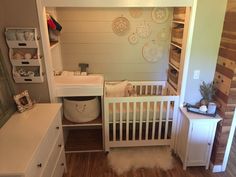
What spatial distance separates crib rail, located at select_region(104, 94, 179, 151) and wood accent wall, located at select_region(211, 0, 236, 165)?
0.51m

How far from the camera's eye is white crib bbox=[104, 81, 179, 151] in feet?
8.23

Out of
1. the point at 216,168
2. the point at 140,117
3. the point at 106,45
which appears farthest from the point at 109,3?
the point at 216,168

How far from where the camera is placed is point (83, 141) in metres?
2.98

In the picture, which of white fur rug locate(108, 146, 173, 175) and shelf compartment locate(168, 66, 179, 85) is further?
shelf compartment locate(168, 66, 179, 85)

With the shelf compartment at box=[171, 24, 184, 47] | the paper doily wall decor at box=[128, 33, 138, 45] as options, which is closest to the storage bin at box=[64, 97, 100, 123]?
the paper doily wall decor at box=[128, 33, 138, 45]

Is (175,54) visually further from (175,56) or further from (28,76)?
(28,76)

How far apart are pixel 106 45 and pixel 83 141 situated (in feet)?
4.89

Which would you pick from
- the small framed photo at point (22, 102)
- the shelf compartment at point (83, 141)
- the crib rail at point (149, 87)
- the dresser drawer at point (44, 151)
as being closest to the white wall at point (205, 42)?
the crib rail at point (149, 87)

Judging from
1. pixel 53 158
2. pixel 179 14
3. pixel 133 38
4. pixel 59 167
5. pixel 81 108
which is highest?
pixel 179 14

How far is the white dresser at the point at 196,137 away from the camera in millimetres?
2229

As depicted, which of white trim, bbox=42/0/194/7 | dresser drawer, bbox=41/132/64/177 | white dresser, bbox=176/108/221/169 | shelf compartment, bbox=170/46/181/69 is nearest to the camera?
dresser drawer, bbox=41/132/64/177

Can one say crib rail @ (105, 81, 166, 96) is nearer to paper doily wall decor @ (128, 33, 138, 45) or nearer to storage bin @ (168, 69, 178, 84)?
storage bin @ (168, 69, 178, 84)

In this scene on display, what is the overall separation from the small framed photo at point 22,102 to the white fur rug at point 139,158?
4.09ft

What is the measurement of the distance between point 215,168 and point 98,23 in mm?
2488
